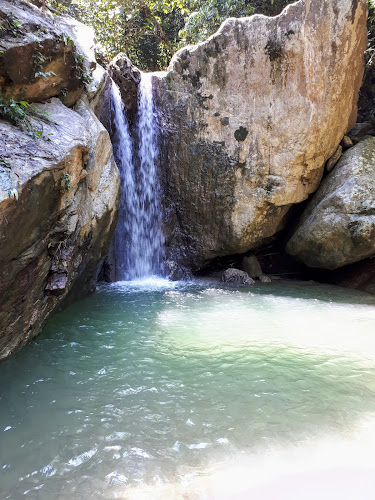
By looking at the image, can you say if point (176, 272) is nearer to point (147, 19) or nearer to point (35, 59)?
point (35, 59)

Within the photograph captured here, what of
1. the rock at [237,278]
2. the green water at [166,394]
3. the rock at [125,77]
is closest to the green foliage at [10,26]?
the green water at [166,394]

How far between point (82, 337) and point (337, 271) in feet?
22.3

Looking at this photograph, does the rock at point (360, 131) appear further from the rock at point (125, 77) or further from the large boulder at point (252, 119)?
the rock at point (125, 77)

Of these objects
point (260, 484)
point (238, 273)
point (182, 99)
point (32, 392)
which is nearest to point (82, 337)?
point (32, 392)

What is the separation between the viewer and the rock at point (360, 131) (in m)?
8.84

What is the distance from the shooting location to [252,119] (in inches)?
329

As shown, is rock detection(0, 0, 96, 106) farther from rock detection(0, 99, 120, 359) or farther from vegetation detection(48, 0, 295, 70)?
vegetation detection(48, 0, 295, 70)

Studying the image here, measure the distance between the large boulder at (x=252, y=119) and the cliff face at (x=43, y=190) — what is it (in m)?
3.23

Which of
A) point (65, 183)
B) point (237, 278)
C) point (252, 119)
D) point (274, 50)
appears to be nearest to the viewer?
point (65, 183)

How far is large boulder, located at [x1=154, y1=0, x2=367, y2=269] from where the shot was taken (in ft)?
25.7

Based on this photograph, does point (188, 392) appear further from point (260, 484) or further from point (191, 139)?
point (191, 139)

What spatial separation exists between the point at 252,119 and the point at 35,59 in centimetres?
542

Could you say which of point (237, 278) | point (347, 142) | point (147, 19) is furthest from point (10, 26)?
point (147, 19)

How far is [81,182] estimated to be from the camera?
17.2 ft
